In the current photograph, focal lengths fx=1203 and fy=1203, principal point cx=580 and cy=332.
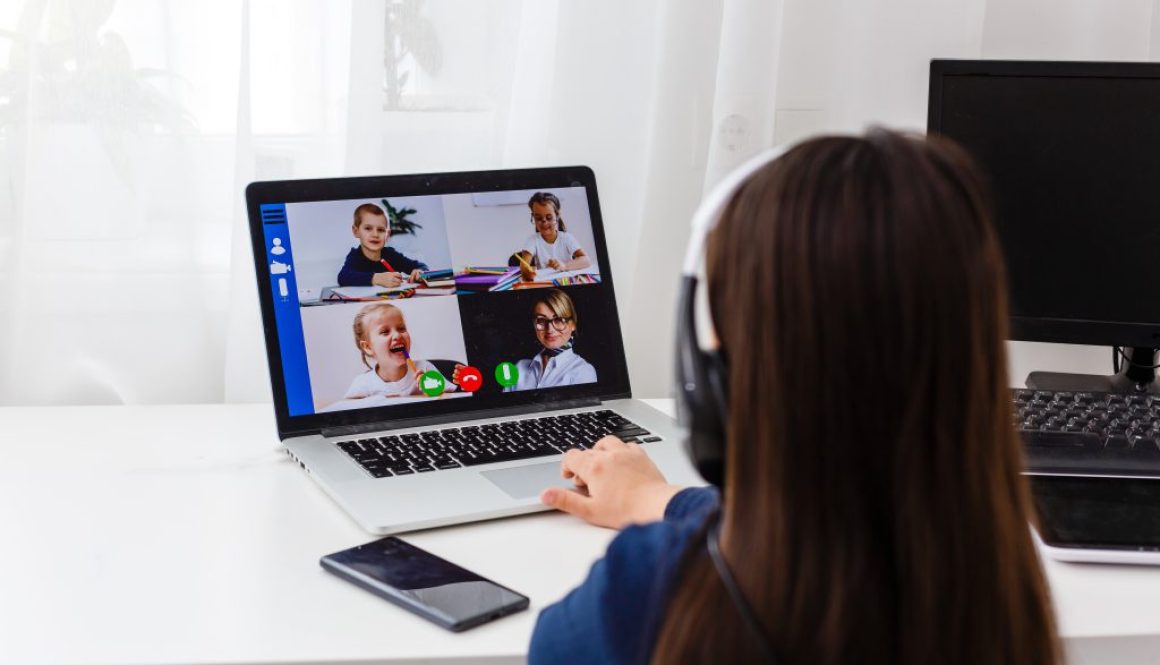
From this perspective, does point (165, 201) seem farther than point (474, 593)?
Yes

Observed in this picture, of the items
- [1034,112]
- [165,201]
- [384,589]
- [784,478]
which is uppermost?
[1034,112]

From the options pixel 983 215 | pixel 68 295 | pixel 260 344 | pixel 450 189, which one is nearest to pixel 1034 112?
pixel 450 189

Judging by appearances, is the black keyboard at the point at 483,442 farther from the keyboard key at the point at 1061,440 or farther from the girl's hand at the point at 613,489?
the keyboard key at the point at 1061,440

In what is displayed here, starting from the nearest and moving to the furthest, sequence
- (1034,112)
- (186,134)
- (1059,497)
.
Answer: (1059,497), (1034,112), (186,134)

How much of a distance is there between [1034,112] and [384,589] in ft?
2.58

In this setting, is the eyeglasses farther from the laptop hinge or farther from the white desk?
the white desk

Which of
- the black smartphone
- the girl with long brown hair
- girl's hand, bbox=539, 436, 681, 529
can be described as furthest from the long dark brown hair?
girl's hand, bbox=539, 436, 681, 529

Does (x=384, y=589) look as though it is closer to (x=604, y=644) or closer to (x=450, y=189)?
(x=604, y=644)

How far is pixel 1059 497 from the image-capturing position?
918mm

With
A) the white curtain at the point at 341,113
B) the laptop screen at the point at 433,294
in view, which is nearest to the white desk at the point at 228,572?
the laptop screen at the point at 433,294

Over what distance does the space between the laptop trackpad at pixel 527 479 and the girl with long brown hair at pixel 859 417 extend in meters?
0.41

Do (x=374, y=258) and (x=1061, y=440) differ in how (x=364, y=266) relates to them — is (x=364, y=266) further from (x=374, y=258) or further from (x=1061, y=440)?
(x=1061, y=440)

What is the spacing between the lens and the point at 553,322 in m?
1.21

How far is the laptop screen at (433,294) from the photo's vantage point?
3.69 ft
